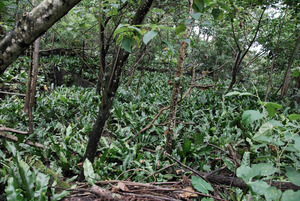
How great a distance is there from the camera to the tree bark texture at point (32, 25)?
1100 millimetres

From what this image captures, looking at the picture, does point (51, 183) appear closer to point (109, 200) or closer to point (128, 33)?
point (109, 200)

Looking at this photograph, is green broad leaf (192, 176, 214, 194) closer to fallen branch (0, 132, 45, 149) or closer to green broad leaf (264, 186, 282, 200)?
green broad leaf (264, 186, 282, 200)

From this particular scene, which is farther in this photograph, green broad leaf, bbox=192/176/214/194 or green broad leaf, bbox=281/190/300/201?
green broad leaf, bbox=192/176/214/194

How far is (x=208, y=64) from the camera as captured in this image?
33.1 feet

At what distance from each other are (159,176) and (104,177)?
73cm

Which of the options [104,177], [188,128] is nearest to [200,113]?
[188,128]

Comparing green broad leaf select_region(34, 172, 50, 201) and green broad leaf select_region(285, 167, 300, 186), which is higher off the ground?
green broad leaf select_region(285, 167, 300, 186)

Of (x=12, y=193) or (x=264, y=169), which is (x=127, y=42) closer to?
(x=264, y=169)

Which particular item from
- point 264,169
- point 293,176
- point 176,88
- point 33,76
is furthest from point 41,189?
point 33,76

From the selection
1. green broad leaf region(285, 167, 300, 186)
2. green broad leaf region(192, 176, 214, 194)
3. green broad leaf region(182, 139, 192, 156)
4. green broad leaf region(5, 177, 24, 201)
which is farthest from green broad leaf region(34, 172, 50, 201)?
green broad leaf region(182, 139, 192, 156)

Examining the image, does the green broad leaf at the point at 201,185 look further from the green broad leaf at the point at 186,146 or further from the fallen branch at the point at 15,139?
the fallen branch at the point at 15,139

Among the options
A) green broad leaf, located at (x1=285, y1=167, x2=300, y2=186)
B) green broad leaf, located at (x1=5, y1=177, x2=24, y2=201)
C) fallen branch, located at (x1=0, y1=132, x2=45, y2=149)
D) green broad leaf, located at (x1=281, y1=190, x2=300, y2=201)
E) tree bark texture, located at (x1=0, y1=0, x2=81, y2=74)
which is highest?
tree bark texture, located at (x1=0, y1=0, x2=81, y2=74)

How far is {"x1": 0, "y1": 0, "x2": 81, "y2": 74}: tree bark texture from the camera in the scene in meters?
1.10

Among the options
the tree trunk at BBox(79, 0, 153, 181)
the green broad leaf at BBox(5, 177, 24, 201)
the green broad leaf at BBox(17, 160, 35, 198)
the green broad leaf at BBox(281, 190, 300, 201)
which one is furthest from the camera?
the tree trunk at BBox(79, 0, 153, 181)
